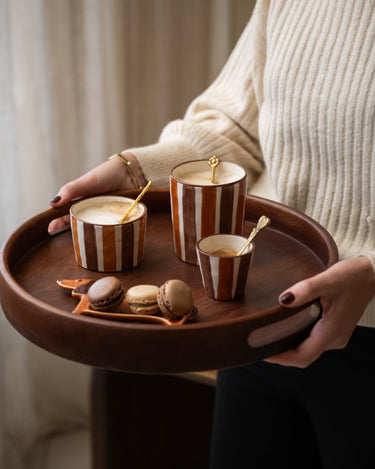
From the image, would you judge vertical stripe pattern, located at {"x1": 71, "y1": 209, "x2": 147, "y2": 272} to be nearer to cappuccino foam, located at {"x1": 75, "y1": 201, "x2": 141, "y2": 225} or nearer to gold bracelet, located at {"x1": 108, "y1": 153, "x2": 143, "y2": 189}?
cappuccino foam, located at {"x1": 75, "y1": 201, "x2": 141, "y2": 225}

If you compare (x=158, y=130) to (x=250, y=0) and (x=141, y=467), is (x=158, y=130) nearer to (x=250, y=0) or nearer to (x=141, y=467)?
(x=250, y=0)

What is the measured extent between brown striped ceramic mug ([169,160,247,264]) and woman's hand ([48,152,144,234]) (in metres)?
0.16

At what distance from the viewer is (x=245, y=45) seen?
1.07m

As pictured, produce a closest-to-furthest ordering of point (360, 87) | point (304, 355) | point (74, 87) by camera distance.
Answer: point (304, 355) → point (360, 87) → point (74, 87)

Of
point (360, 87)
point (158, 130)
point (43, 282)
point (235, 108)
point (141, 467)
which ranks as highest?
point (360, 87)

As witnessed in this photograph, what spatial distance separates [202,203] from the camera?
0.80 meters

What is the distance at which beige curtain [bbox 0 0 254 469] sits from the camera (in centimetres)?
149

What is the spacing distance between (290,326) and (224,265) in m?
0.11

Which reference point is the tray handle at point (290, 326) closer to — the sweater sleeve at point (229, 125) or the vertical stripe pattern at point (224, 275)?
the vertical stripe pattern at point (224, 275)

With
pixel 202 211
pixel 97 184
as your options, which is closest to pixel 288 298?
pixel 202 211

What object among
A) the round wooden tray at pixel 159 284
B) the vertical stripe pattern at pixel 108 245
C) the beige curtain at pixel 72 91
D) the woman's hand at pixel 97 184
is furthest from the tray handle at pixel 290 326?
the beige curtain at pixel 72 91

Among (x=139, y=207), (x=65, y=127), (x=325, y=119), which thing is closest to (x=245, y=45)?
(x=325, y=119)

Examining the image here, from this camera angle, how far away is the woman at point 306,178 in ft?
2.66

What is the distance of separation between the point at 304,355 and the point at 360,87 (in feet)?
1.23
